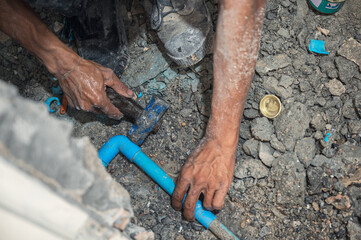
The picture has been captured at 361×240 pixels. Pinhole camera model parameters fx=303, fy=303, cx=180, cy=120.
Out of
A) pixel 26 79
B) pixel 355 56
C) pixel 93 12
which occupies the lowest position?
pixel 355 56

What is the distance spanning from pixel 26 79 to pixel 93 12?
2.29 ft

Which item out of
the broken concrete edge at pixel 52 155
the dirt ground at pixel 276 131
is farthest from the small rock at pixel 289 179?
the broken concrete edge at pixel 52 155

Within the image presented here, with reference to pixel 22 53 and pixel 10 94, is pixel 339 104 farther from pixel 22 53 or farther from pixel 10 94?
pixel 22 53

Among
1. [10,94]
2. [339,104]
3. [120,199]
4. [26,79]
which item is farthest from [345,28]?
[26,79]

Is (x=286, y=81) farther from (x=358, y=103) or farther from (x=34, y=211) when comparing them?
(x=34, y=211)

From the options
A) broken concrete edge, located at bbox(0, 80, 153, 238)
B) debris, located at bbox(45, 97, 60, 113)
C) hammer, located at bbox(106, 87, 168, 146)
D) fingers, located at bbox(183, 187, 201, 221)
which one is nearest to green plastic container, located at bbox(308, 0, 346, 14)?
hammer, located at bbox(106, 87, 168, 146)

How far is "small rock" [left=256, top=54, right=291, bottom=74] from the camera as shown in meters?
1.84

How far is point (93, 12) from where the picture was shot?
1982 millimetres

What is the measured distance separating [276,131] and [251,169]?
10.5 inches

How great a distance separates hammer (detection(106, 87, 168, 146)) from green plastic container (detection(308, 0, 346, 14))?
1.12m

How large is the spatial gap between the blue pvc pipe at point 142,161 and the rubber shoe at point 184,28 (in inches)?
23.4

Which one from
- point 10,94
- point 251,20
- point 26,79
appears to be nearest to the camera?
point 10,94

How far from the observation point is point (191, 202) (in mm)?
1558

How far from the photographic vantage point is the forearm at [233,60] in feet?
4.21
